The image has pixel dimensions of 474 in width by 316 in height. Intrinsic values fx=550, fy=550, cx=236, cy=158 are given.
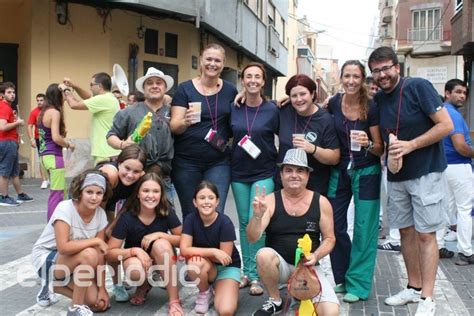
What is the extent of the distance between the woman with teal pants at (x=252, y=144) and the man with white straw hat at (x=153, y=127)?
24.6 inches

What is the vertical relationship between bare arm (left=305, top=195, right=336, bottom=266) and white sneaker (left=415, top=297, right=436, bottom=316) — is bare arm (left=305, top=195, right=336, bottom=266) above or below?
above

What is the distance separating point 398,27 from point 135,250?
3842cm

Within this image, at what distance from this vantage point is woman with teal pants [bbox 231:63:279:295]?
4.95m

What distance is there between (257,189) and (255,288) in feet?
3.29

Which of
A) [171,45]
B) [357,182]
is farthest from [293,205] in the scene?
[171,45]

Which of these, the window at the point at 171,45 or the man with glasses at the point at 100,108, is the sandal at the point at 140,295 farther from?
the window at the point at 171,45

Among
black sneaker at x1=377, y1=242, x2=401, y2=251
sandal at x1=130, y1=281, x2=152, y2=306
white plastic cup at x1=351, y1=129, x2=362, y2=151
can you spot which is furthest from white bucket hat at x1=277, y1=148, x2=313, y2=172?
black sneaker at x1=377, y1=242, x2=401, y2=251

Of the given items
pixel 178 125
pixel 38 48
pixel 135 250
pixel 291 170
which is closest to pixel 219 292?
pixel 135 250

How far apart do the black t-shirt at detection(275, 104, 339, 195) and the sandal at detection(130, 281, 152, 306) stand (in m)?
1.62

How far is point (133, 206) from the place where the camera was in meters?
4.72

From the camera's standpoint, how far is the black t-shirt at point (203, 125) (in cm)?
510

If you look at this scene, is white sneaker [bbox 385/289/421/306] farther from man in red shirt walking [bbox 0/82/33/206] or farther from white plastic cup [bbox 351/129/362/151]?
man in red shirt walking [bbox 0/82/33/206]

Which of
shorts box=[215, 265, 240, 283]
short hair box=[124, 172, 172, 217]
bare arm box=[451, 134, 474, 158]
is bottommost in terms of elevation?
shorts box=[215, 265, 240, 283]

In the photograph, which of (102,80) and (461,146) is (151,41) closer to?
(102,80)
